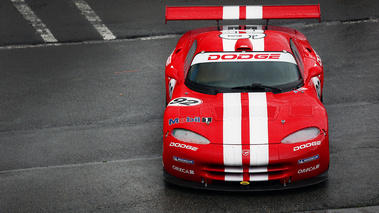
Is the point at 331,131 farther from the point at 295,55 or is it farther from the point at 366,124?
the point at 295,55

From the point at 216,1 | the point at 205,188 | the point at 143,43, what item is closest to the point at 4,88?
the point at 143,43

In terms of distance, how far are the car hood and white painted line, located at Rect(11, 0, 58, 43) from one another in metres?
6.66

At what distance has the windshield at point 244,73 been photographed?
24.7 feet

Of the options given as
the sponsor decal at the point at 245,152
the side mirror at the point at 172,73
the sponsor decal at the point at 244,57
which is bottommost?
the sponsor decal at the point at 245,152

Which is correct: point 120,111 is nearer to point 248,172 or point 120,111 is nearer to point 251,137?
point 251,137

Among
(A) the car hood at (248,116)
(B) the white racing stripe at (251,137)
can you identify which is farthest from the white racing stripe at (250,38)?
(B) the white racing stripe at (251,137)

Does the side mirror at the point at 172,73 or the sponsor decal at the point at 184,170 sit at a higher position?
the side mirror at the point at 172,73

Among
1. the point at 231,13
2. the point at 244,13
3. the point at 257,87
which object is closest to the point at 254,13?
the point at 244,13

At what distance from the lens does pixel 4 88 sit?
10.6 meters

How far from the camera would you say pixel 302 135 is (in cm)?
662

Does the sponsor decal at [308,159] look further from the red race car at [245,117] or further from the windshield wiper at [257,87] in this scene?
the windshield wiper at [257,87]

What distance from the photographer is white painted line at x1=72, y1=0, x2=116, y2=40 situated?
43.4 feet

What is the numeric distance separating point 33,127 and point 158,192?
2908mm

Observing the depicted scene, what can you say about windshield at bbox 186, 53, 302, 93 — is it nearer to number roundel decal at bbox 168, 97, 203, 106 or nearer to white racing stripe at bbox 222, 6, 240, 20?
number roundel decal at bbox 168, 97, 203, 106
